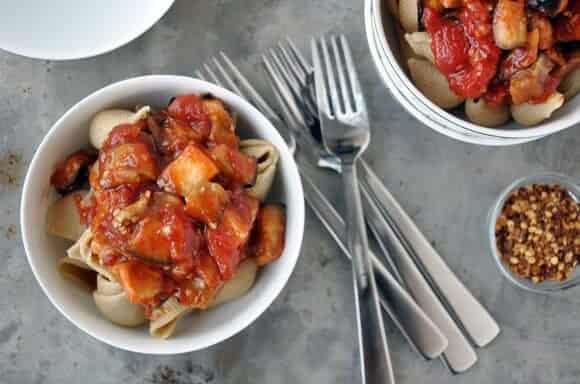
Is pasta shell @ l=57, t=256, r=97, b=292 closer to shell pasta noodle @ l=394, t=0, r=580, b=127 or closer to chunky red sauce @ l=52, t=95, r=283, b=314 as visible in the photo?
chunky red sauce @ l=52, t=95, r=283, b=314

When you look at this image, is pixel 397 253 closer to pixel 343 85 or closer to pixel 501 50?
pixel 343 85

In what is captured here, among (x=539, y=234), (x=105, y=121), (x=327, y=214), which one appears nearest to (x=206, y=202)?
(x=105, y=121)

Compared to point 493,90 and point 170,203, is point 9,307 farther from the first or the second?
point 493,90

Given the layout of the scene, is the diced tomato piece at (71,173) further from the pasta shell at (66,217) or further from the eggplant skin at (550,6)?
the eggplant skin at (550,6)

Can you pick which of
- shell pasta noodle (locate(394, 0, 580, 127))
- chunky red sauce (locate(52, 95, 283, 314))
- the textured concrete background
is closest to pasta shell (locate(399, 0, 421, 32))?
shell pasta noodle (locate(394, 0, 580, 127))

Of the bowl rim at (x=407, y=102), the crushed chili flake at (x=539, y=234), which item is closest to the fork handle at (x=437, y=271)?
the crushed chili flake at (x=539, y=234)

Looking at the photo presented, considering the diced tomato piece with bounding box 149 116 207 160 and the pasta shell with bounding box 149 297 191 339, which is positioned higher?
the diced tomato piece with bounding box 149 116 207 160
